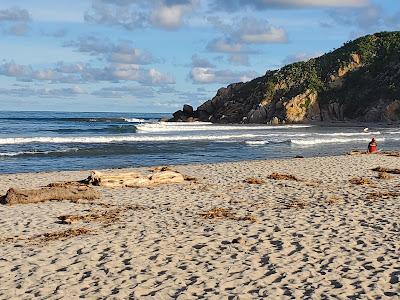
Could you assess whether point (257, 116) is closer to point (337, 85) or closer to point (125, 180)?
point (337, 85)

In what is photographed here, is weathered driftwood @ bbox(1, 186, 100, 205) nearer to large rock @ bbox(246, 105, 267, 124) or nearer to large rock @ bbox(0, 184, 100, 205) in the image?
large rock @ bbox(0, 184, 100, 205)

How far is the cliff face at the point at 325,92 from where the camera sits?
90938 millimetres

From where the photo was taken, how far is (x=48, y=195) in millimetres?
14789

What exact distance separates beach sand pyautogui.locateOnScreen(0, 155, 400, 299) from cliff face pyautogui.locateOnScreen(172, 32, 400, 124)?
75002 millimetres

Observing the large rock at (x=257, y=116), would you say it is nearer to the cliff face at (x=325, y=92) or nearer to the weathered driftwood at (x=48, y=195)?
the cliff face at (x=325, y=92)

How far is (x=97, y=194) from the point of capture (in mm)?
15234

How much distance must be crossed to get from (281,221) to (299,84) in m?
91.4

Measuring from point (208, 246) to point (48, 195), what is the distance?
7270 millimetres

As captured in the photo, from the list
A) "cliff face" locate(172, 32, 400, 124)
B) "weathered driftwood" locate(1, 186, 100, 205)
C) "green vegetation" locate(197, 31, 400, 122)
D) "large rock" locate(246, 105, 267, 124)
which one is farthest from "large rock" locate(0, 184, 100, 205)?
"green vegetation" locate(197, 31, 400, 122)

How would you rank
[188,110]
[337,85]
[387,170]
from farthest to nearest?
1. [188,110]
2. [337,85]
3. [387,170]

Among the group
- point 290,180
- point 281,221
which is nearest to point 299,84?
point 290,180

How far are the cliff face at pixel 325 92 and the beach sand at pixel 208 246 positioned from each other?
75002 millimetres

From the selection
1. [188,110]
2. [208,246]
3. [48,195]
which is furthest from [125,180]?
[188,110]

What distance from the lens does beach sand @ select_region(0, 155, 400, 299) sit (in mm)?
Answer: 7293
